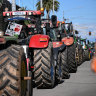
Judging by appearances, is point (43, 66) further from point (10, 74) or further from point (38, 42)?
point (10, 74)

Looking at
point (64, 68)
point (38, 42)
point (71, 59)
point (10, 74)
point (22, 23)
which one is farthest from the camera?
point (71, 59)

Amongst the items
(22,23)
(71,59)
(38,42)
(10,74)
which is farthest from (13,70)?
(71,59)

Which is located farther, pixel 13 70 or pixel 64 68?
pixel 64 68

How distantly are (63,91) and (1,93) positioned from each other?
3811mm

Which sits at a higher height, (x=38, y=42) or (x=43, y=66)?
(x=38, y=42)

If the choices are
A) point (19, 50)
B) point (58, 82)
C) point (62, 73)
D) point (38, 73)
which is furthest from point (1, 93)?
point (62, 73)

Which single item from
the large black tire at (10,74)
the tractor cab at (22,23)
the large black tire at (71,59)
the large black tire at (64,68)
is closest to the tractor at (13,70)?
the large black tire at (10,74)

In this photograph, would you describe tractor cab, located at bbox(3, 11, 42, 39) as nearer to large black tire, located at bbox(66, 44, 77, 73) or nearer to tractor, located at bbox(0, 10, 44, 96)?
tractor, located at bbox(0, 10, 44, 96)

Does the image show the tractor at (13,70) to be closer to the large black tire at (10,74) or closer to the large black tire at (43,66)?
the large black tire at (10,74)

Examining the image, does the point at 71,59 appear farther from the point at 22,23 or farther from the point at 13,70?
the point at 13,70

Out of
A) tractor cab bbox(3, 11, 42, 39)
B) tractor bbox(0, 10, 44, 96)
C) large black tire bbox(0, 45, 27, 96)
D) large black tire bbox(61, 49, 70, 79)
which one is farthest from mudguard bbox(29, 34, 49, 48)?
large black tire bbox(0, 45, 27, 96)

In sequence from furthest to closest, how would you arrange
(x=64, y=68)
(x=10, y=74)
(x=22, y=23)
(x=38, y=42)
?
(x=64, y=68), (x=22, y=23), (x=38, y=42), (x=10, y=74)

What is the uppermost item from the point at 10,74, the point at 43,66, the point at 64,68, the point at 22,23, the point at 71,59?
the point at 22,23

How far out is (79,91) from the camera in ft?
25.3
